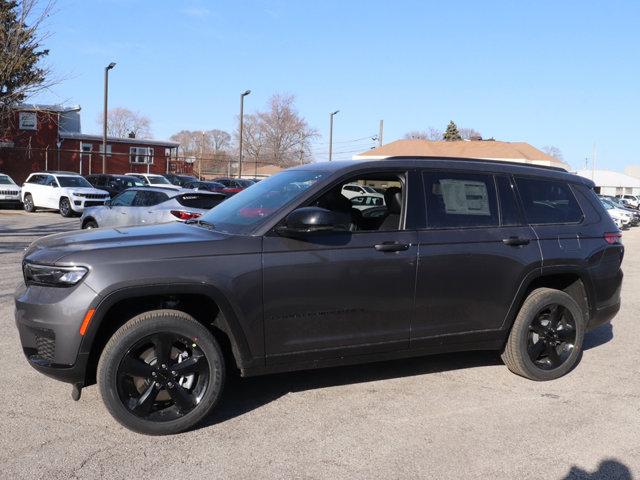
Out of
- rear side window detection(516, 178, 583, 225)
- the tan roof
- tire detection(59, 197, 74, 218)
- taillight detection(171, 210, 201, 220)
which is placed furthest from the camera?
the tan roof

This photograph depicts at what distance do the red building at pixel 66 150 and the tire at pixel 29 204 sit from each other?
23.9 ft

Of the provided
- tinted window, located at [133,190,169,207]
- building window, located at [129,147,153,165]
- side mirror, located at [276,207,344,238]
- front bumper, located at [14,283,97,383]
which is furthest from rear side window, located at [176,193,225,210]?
building window, located at [129,147,153,165]

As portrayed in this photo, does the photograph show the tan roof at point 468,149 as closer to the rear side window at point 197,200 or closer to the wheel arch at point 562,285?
the rear side window at point 197,200

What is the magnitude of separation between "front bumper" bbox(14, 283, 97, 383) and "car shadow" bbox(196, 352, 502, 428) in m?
0.96

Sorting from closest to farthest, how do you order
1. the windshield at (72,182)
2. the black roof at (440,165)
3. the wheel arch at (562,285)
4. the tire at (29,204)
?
the black roof at (440,165) < the wheel arch at (562,285) < the windshield at (72,182) < the tire at (29,204)

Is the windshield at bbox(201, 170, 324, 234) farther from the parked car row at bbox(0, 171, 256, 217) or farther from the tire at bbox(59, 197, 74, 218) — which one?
the tire at bbox(59, 197, 74, 218)

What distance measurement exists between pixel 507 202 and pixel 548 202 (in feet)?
1.68

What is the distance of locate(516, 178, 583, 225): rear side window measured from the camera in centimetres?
516

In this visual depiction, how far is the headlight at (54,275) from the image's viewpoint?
12.2 feet

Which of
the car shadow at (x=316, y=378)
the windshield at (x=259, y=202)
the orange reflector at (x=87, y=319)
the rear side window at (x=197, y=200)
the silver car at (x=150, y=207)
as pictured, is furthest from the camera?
the rear side window at (x=197, y=200)

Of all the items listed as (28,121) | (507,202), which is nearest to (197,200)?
(507,202)

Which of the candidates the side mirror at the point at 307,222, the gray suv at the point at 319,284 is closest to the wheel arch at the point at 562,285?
the gray suv at the point at 319,284

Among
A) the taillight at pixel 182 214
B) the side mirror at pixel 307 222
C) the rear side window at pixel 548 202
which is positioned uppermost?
the rear side window at pixel 548 202

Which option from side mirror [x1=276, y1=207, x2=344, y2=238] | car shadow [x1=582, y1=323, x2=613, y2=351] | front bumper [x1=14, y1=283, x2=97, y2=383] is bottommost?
car shadow [x1=582, y1=323, x2=613, y2=351]
